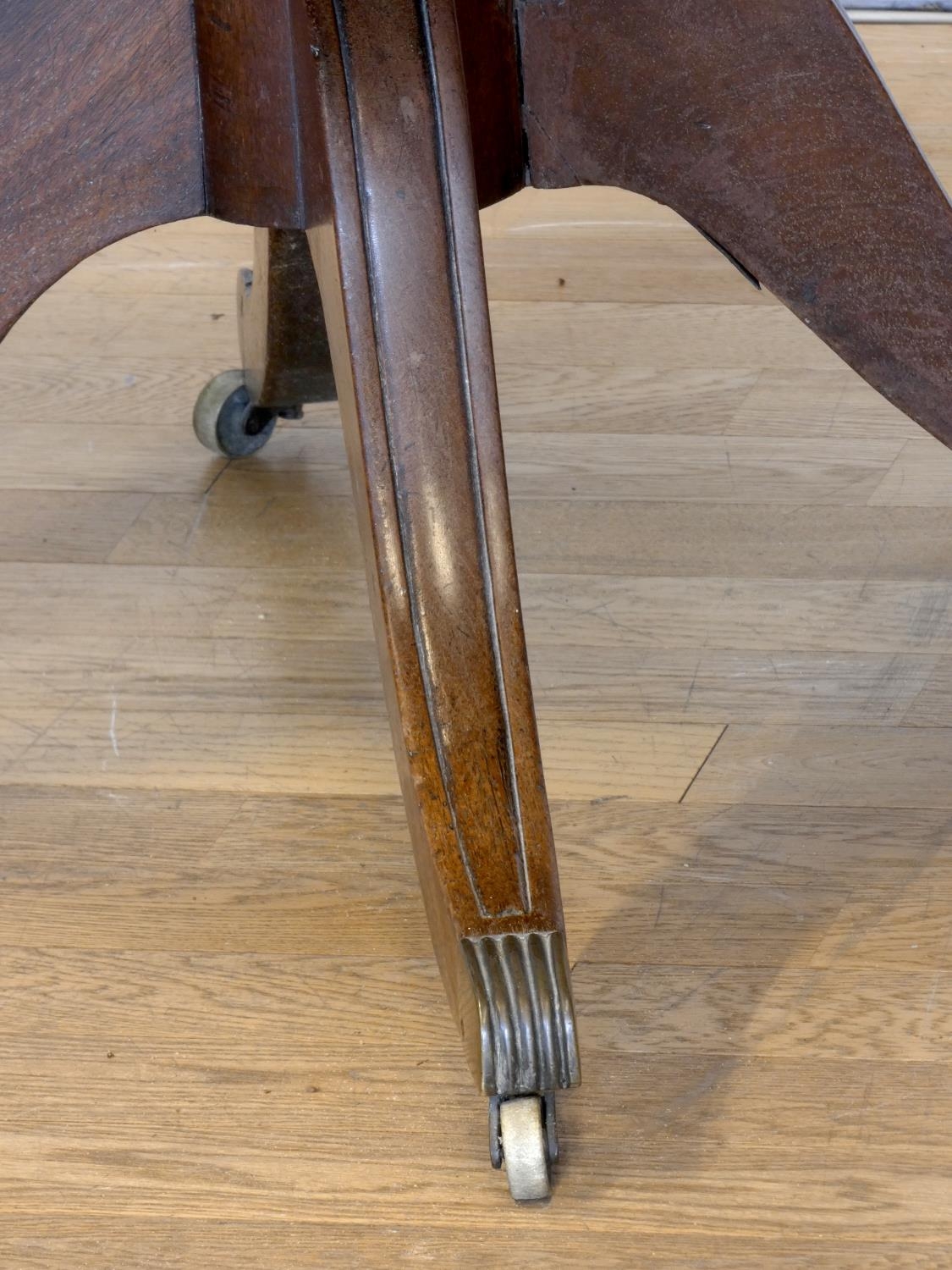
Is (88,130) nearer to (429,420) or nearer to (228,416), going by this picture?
(429,420)

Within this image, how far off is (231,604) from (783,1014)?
48 cm

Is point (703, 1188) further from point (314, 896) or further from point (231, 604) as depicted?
point (231, 604)

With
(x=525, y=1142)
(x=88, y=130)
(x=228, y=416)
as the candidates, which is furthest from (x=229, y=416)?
(x=525, y=1142)

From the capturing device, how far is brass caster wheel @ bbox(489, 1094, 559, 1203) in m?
0.63

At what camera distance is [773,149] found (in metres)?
0.80

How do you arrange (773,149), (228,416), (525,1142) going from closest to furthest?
(525,1142), (773,149), (228,416)

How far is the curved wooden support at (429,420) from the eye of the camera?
656 mm

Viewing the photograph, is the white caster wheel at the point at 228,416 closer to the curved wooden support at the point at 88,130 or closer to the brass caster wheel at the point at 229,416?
the brass caster wheel at the point at 229,416

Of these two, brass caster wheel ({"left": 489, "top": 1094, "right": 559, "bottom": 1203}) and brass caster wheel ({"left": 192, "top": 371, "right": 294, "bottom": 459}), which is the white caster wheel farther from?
brass caster wheel ({"left": 489, "top": 1094, "right": 559, "bottom": 1203})

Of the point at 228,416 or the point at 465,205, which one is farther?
the point at 228,416

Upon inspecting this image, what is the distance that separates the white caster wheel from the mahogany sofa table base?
439mm

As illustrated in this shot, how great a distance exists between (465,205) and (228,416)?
1.82 feet

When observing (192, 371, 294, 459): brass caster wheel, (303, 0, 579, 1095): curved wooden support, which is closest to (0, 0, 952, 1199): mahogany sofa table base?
(303, 0, 579, 1095): curved wooden support

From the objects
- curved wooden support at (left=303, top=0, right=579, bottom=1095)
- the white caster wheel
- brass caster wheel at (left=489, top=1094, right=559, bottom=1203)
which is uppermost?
curved wooden support at (left=303, top=0, right=579, bottom=1095)
